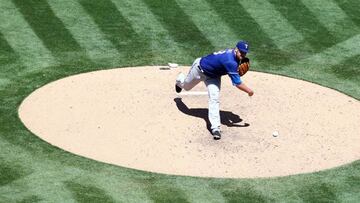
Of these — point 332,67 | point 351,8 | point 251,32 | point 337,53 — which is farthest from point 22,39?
point 351,8

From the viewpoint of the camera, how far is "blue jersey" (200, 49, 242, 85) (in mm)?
17984

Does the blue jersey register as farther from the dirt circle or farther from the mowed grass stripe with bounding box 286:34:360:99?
the mowed grass stripe with bounding box 286:34:360:99

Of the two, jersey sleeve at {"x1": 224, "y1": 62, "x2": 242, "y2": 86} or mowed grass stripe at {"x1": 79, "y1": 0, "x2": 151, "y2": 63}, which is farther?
mowed grass stripe at {"x1": 79, "y1": 0, "x2": 151, "y2": 63}

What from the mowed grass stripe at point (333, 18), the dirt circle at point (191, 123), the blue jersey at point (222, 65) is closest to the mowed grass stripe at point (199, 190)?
the dirt circle at point (191, 123)

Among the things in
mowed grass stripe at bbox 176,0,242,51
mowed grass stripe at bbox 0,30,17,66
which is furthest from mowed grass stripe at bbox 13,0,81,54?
mowed grass stripe at bbox 176,0,242,51

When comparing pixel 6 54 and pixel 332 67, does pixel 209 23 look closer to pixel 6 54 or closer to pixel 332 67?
pixel 332 67

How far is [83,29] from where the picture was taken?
2373 centimetres

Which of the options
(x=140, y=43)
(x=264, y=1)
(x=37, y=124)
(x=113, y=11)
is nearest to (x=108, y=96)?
(x=37, y=124)

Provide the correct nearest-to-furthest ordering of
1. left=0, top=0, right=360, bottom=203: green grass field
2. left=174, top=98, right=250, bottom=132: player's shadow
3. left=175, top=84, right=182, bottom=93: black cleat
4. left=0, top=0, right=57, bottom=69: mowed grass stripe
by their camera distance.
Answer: left=0, top=0, right=360, bottom=203: green grass field, left=174, top=98, right=250, bottom=132: player's shadow, left=175, top=84, right=182, bottom=93: black cleat, left=0, top=0, right=57, bottom=69: mowed grass stripe

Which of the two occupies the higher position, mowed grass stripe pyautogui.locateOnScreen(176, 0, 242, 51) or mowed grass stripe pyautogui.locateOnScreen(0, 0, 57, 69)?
mowed grass stripe pyautogui.locateOnScreen(0, 0, 57, 69)

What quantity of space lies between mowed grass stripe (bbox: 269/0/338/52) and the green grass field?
0.03 meters

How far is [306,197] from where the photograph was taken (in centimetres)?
1566

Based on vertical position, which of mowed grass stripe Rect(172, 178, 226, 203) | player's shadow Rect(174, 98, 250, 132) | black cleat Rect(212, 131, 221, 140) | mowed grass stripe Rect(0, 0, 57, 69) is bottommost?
mowed grass stripe Rect(0, 0, 57, 69)

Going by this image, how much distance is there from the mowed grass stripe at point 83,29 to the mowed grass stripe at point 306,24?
5189 mm
